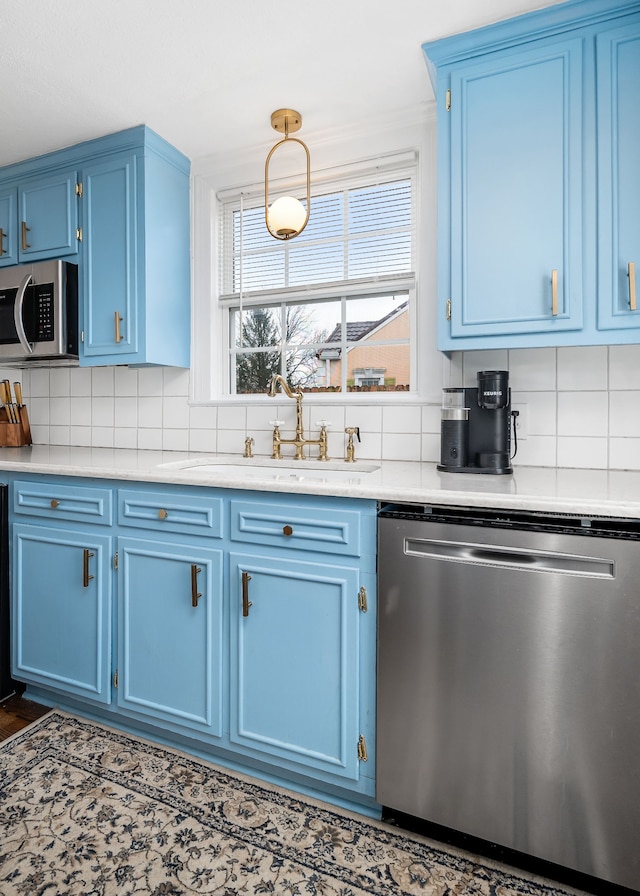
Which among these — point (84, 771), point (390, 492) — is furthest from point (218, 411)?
point (84, 771)

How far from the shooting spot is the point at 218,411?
8.38 ft

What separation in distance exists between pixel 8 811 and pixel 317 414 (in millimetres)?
1752

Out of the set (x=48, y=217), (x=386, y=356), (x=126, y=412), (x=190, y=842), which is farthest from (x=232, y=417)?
(x=190, y=842)

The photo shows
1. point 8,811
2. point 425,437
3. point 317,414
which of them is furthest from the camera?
point 317,414

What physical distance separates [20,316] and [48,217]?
1.69 ft

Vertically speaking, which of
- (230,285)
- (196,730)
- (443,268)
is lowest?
(196,730)

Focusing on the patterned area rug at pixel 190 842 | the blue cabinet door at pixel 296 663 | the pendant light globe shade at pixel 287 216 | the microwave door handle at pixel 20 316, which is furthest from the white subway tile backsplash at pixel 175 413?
the patterned area rug at pixel 190 842

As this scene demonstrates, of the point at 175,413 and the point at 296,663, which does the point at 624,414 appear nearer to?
the point at 296,663

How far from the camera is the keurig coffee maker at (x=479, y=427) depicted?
1733 mm

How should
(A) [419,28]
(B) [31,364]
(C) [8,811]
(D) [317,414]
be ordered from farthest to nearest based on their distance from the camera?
(B) [31,364] < (D) [317,414] < (A) [419,28] < (C) [8,811]

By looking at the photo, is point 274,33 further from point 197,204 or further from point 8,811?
point 8,811

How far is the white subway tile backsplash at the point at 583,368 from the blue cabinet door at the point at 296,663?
1.10m

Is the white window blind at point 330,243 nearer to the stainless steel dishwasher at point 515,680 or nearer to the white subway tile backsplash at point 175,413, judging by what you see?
the white subway tile backsplash at point 175,413

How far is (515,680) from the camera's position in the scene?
1305mm
